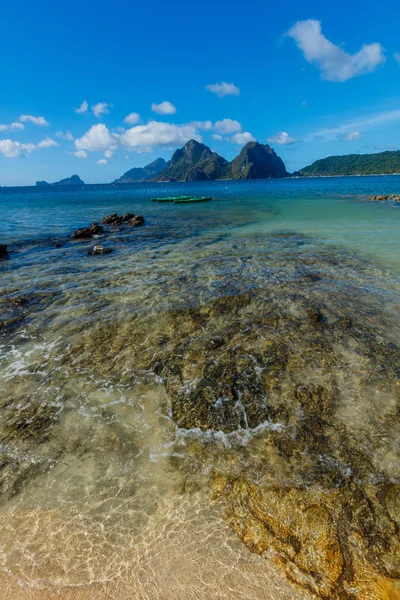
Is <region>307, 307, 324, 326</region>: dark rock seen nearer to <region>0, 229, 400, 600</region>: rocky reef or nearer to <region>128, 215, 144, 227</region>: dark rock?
<region>0, 229, 400, 600</region>: rocky reef

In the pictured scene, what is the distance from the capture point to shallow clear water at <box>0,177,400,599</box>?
4020 millimetres

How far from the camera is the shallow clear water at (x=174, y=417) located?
402 centimetres

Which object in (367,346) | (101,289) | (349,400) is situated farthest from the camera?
(101,289)

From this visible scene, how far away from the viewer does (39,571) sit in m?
3.92

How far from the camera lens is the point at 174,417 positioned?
6512 mm

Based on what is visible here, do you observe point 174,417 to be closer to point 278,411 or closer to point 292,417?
point 278,411

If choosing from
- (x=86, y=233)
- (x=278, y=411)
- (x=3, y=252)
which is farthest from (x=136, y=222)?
(x=278, y=411)

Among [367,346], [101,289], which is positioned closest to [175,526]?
[367,346]

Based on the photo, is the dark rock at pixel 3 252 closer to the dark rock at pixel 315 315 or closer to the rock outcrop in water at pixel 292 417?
the rock outcrop in water at pixel 292 417

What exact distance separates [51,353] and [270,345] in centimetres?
678

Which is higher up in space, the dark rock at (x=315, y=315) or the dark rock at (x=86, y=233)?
the dark rock at (x=86, y=233)

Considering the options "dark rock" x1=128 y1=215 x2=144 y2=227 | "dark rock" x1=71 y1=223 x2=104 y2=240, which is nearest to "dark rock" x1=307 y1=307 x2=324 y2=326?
"dark rock" x1=71 y1=223 x2=104 y2=240

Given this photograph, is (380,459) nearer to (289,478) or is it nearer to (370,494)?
(370,494)

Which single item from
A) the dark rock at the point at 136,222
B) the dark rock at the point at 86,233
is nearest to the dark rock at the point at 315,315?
the dark rock at the point at 86,233
